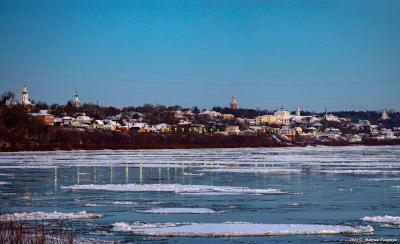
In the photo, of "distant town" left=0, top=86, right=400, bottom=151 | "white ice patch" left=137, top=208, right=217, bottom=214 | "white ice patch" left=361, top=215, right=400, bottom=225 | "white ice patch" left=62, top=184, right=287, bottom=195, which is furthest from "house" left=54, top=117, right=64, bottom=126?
"white ice patch" left=361, top=215, right=400, bottom=225

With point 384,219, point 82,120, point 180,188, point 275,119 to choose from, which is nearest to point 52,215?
point 384,219

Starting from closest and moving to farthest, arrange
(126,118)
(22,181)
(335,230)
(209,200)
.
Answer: (335,230) < (209,200) < (22,181) < (126,118)

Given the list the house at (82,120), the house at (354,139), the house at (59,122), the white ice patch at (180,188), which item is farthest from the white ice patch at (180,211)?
the house at (354,139)

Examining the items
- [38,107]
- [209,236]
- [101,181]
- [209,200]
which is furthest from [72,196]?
[38,107]

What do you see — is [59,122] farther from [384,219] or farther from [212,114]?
[384,219]

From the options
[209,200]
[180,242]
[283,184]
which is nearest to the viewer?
[180,242]

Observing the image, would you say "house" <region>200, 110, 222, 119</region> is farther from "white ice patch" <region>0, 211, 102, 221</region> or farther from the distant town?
"white ice patch" <region>0, 211, 102, 221</region>

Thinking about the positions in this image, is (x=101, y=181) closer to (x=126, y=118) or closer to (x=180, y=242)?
(x=180, y=242)
